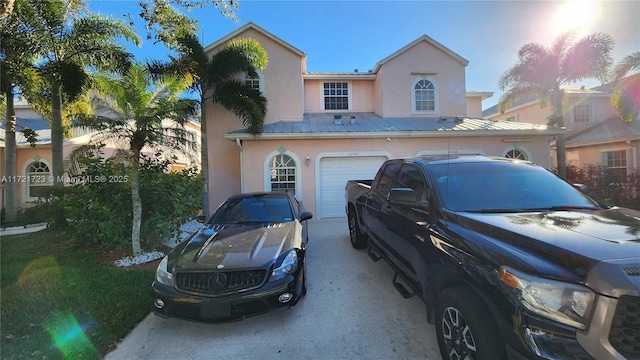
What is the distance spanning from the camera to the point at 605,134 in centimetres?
1545

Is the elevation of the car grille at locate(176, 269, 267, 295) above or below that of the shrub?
below

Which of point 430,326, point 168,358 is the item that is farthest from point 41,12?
point 430,326

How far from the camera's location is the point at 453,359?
2398 millimetres

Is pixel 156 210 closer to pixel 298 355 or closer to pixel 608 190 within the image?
pixel 298 355

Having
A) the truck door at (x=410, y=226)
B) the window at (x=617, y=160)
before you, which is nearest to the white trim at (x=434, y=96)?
the window at (x=617, y=160)

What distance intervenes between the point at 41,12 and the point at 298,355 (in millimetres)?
13294

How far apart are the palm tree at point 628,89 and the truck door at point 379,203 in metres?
15.9

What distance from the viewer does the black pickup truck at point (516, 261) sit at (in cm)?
160

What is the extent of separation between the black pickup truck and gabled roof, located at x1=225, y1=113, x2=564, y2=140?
6609 millimetres

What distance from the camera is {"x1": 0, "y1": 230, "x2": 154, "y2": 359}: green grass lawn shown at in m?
2.97

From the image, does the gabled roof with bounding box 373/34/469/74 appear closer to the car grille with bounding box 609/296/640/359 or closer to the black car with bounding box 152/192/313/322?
the black car with bounding box 152/192/313/322

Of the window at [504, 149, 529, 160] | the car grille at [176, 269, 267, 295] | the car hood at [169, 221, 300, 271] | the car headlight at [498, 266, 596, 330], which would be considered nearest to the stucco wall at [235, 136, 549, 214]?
the window at [504, 149, 529, 160]

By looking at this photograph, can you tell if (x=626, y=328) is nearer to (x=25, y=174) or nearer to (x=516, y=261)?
(x=516, y=261)

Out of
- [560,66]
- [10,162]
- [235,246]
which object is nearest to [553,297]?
[235,246]
